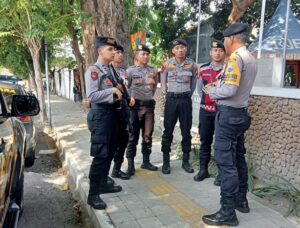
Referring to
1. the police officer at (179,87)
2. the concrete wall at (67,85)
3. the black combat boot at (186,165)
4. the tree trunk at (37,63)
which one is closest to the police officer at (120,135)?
the police officer at (179,87)

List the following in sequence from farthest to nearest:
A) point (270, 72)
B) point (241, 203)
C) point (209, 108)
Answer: point (270, 72), point (209, 108), point (241, 203)

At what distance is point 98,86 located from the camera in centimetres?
342

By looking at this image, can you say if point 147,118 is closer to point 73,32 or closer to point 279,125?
point 279,125

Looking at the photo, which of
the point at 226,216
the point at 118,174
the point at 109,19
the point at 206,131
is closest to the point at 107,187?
the point at 118,174

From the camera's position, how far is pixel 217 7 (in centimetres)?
1404

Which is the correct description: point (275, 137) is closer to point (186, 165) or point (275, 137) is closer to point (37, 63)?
point (186, 165)

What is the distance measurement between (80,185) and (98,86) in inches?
69.6

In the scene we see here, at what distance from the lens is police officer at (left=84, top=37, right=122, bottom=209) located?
11.0ft

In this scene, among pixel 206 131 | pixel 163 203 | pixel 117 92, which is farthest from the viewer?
pixel 206 131

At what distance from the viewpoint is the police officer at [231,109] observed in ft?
9.70

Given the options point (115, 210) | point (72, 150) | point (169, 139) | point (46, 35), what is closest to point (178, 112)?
point (169, 139)

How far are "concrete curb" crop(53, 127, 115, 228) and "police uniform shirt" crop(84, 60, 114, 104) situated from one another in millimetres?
1181

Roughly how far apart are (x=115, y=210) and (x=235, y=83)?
183 cm

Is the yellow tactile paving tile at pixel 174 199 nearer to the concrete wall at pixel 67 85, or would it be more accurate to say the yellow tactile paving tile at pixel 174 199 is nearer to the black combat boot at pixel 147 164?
the black combat boot at pixel 147 164
